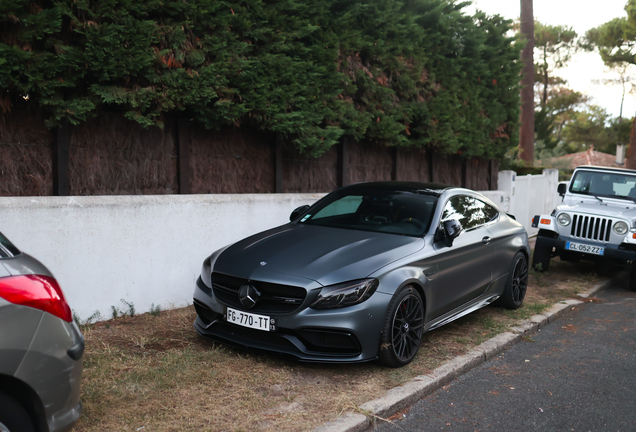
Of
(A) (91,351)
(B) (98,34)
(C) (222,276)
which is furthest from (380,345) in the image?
(B) (98,34)

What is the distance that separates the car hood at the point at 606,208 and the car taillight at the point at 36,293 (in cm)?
865

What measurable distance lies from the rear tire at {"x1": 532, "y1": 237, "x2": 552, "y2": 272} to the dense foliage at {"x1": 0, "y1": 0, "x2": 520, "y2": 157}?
9.53 ft

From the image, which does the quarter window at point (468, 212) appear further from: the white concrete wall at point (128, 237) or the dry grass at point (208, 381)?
the white concrete wall at point (128, 237)

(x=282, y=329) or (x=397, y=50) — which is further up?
(x=397, y=50)

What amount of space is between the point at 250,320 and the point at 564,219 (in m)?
6.93

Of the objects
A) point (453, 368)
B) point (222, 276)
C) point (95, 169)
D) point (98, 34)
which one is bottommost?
point (453, 368)

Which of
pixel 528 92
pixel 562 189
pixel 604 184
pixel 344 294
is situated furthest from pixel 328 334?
pixel 528 92

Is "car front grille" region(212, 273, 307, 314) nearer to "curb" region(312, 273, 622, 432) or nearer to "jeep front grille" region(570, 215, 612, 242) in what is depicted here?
"curb" region(312, 273, 622, 432)

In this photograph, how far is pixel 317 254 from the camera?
4.79 m

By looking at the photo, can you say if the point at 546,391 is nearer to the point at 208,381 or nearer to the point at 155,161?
the point at 208,381

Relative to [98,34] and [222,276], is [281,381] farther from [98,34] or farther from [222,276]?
[98,34]

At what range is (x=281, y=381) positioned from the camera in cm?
432

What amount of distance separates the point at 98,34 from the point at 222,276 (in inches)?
110

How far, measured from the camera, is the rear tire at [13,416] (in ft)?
8.13
